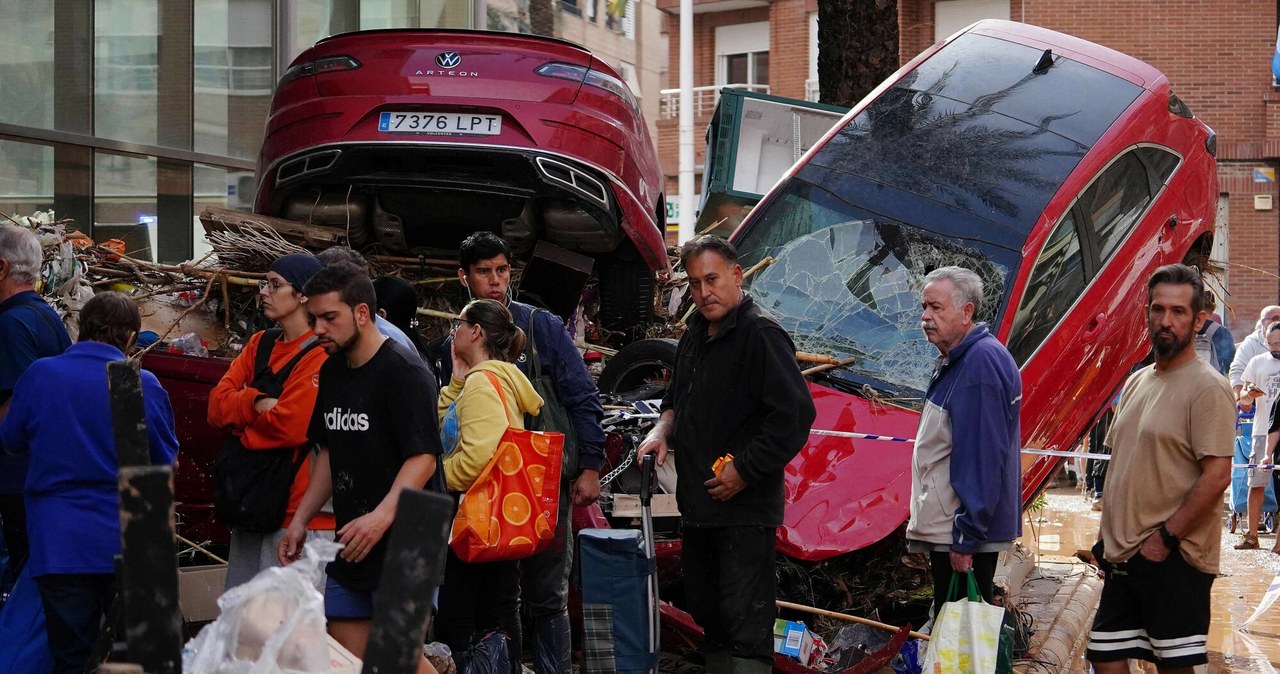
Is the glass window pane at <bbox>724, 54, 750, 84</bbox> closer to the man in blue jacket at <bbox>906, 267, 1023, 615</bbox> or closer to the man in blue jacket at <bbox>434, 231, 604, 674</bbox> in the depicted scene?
the man in blue jacket at <bbox>434, 231, 604, 674</bbox>

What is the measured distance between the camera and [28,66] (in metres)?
10.5

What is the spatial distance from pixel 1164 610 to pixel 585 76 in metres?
3.78

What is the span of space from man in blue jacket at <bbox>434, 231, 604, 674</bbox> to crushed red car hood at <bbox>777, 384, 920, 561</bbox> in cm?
91

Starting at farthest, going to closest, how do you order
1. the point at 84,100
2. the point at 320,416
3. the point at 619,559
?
the point at 84,100 < the point at 619,559 < the point at 320,416

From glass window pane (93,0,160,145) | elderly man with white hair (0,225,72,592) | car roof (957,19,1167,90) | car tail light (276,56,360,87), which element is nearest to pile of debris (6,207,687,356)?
car tail light (276,56,360,87)

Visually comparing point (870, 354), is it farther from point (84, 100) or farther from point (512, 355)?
point (84, 100)

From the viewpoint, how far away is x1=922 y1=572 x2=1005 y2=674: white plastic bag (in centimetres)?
496

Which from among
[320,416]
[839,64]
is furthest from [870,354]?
[839,64]

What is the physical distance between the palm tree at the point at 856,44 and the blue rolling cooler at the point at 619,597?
7636 mm

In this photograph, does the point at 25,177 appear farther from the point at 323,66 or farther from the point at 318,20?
the point at 318,20

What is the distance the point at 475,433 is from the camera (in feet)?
17.1

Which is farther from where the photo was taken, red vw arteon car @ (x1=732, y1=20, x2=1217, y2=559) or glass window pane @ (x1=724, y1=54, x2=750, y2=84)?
glass window pane @ (x1=724, y1=54, x2=750, y2=84)

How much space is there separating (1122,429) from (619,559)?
5.90 ft

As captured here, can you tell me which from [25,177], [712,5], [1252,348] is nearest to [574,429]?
[25,177]
